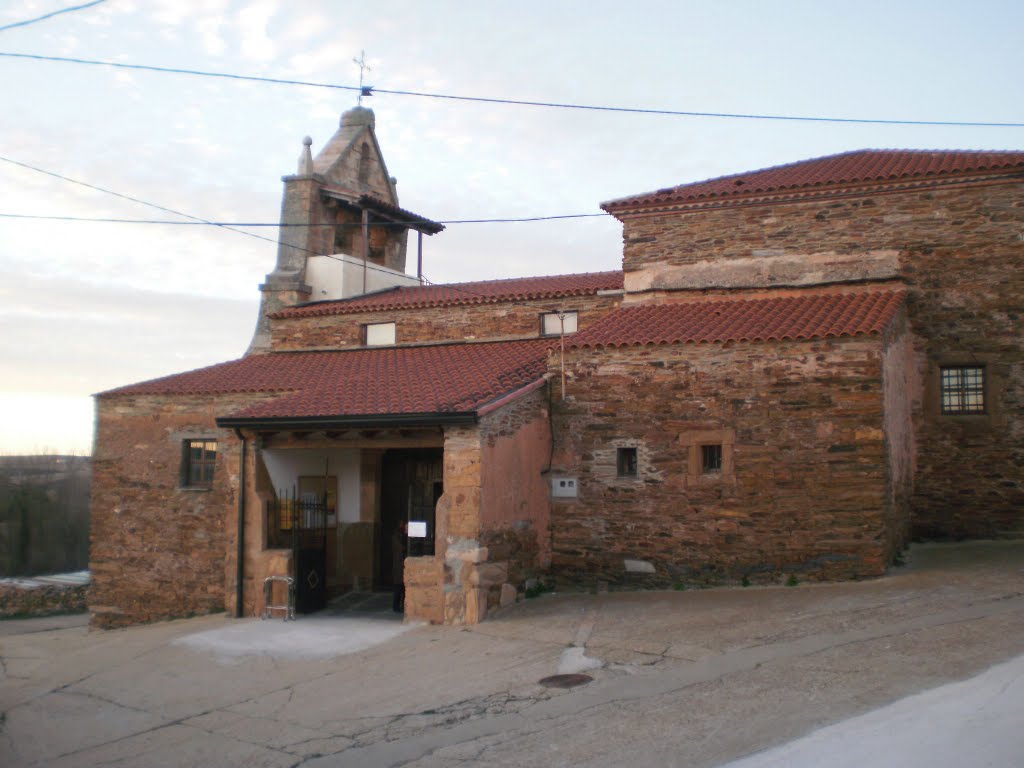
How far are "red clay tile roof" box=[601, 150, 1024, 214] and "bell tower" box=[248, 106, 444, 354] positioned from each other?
8.30m

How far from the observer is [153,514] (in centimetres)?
1772

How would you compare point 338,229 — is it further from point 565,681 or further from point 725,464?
point 565,681

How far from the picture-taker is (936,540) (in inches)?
566

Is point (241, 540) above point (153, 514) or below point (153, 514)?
below

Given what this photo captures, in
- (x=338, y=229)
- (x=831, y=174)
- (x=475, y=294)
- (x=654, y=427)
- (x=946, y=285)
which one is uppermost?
(x=338, y=229)

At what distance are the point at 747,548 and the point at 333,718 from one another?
Result: 6.25 m

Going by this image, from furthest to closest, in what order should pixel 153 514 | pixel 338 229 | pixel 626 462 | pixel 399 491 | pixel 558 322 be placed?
pixel 338 229, pixel 153 514, pixel 558 322, pixel 399 491, pixel 626 462

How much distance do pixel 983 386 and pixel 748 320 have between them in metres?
3.96

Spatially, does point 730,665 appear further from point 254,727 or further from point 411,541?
point 411,541

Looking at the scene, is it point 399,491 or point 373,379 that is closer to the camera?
point 373,379

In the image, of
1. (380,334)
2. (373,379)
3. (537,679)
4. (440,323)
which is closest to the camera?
(537,679)

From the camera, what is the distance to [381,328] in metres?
19.1

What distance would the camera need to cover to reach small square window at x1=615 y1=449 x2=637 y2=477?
13.4m

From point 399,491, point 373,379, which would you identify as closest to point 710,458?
point 399,491
